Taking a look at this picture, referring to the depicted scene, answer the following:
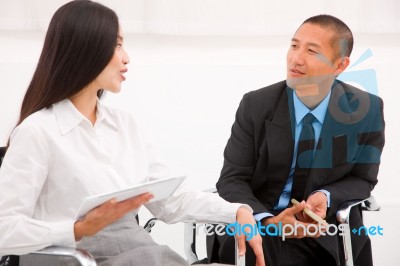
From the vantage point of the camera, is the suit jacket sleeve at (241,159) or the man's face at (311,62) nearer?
the suit jacket sleeve at (241,159)

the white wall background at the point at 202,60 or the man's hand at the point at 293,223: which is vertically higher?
the white wall background at the point at 202,60

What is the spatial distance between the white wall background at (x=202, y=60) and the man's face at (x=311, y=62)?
1.83ft

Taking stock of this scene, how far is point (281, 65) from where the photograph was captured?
9.34 ft

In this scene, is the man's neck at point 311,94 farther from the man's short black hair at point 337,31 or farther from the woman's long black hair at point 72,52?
the woman's long black hair at point 72,52

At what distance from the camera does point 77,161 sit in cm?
149

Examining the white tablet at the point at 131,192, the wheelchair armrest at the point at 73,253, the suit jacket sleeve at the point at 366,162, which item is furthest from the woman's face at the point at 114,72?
the suit jacket sleeve at the point at 366,162

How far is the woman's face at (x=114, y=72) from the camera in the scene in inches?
61.7

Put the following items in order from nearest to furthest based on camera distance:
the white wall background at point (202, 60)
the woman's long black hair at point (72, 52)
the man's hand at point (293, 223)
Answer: the woman's long black hair at point (72, 52), the man's hand at point (293, 223), the white wall background at point (202, 60)

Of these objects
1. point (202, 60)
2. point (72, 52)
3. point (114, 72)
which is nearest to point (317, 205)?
point (114, 72)

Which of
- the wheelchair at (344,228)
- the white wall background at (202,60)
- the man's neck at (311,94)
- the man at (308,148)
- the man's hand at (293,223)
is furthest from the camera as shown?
the white wall background at (202,60)

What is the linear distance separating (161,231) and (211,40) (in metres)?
0.92

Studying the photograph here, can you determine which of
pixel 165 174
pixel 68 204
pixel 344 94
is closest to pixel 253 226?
pixel 165 174

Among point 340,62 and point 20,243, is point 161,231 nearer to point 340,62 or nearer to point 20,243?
point 340,62

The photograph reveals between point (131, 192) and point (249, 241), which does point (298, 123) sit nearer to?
point (249, 241)
